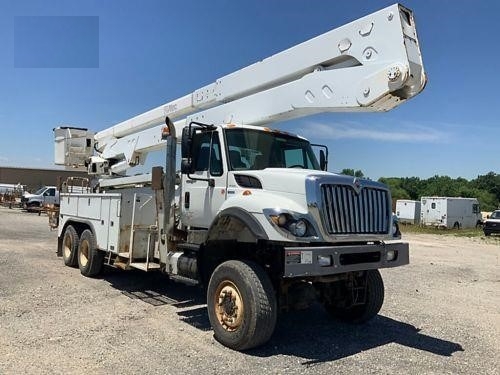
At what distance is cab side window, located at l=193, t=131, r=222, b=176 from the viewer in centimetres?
711

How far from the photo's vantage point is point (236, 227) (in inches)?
249

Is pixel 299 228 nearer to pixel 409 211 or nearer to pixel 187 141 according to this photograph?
pixel 187 141

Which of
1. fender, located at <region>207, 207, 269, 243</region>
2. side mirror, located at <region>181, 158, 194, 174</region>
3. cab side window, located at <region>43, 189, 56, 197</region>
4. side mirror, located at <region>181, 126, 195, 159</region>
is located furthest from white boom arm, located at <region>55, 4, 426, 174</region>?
cab side window, located at <region>43, 189, 56, 197</region>

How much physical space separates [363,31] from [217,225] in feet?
10.4

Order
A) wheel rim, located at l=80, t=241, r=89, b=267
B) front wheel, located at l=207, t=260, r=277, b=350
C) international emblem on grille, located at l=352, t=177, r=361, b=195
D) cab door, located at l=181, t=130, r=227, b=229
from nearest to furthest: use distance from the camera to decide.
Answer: front wheel, located at l=207, t=260, r=277, b=350, international emblem on grille, located at l=352, t=177, r=361, b=195, cab door, located at l=181, t=130, r=227, b=229, wheel rim, located at l=80, t=241, r=89, b=267

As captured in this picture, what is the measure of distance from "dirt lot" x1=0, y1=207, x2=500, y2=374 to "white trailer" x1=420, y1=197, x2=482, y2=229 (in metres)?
32.7

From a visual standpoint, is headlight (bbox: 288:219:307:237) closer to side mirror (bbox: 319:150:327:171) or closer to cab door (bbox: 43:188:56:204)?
side mirror (bbox: 319:150:327:171)

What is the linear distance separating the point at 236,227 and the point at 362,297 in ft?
7.81

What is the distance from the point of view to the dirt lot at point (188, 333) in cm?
544

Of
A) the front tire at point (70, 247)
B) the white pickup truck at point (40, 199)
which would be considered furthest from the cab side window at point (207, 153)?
the white pickup truck at point (40, 199)

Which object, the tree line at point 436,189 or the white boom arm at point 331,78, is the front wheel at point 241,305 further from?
the tree line at point 436,189

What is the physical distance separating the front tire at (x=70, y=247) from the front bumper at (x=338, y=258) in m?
6.89

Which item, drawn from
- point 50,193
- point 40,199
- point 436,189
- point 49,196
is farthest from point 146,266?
point 436,189

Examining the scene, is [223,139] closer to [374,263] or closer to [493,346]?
[374,263]
